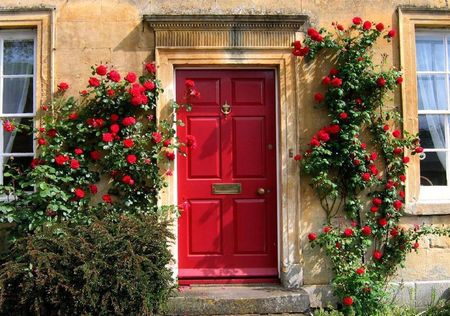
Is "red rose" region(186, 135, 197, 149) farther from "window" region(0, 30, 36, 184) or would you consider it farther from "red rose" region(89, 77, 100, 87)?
"window" region(0, 30, 36, 184)

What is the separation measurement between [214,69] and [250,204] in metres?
1.61

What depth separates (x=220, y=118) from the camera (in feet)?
18.6

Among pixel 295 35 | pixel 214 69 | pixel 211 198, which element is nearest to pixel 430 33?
pixel 295 35

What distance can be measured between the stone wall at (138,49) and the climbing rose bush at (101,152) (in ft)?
0.73

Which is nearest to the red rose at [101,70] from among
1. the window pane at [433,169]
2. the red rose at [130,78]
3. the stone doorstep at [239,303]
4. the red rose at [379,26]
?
the red rose at [130,78]

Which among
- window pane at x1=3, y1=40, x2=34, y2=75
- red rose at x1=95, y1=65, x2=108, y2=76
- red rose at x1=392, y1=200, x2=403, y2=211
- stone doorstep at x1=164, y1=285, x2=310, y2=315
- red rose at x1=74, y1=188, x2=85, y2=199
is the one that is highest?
window pane at x1=3, y1=40, x2=34, y2=75

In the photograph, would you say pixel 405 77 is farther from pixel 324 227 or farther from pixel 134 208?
pixel 134 208

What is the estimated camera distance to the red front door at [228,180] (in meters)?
5.62

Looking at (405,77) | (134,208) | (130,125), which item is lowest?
(134,208)

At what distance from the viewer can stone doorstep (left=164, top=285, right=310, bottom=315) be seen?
500 cm

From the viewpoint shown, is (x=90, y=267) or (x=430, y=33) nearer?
(x=90, y=267)

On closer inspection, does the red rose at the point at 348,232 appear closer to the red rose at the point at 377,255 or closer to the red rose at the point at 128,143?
the red rose at the point at 377,255

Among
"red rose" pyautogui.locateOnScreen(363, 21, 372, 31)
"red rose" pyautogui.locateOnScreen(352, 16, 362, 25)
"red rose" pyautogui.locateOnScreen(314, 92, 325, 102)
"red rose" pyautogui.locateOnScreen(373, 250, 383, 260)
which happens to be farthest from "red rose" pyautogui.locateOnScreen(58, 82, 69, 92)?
"red rose" pyautogui.locateOnScreen(373, 250, 383, 260)

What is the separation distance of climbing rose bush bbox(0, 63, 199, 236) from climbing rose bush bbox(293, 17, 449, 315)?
1.51 metres
